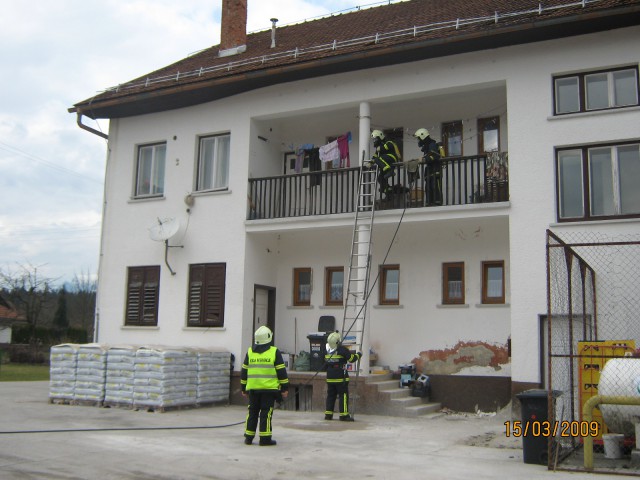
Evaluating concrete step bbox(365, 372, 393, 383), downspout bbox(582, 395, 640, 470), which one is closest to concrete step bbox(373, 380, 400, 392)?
concrete step bbox(365, 372, 393, 383)

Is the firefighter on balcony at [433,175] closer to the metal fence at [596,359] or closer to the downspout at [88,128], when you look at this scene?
the metal fence at [596,359]

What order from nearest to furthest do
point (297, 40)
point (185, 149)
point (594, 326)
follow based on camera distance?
1. point (594, 326)
2. point (185, 149)
3. point (297, 40)

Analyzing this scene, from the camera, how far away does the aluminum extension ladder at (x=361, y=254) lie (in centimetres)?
1570

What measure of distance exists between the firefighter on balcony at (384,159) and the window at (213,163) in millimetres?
4191

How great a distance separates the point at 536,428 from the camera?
9.37 metres

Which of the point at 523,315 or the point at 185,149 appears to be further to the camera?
the point at 185,149

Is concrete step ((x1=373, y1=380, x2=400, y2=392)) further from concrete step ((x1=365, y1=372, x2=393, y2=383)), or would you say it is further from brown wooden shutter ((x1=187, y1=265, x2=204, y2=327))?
brown wooden shutter ((x1=187, y1=265, x2=204, y2=327))

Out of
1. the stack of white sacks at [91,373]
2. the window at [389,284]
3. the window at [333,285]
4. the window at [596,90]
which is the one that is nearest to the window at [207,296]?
the window at [333,285]

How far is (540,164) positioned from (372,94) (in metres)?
4.27

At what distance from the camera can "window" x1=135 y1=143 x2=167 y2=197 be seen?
763 inches

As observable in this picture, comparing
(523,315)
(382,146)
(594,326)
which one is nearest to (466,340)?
(523,315)

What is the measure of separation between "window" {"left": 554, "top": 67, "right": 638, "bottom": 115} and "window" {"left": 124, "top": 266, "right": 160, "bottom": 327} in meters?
10.8

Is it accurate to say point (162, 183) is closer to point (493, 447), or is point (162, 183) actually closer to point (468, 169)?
point (468, 169)

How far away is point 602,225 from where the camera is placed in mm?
13695
